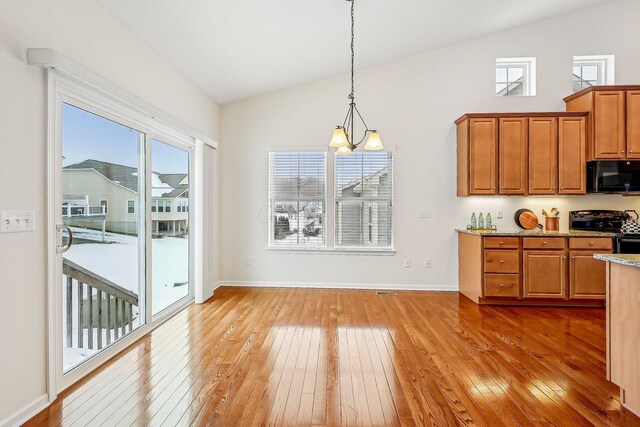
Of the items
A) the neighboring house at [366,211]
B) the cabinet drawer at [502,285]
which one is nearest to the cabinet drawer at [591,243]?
the cabinet drawer at [502,285]

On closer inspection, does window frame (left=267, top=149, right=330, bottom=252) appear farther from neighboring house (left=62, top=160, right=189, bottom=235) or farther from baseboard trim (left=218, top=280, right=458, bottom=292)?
neighboring house (left=62, top=160, right=189, bottom=235)

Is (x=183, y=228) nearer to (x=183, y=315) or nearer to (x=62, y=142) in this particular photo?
(x=183, y=315)

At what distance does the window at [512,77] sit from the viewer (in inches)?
195

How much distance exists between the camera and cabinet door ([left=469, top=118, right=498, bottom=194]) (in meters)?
4.51

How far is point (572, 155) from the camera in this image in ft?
14.5

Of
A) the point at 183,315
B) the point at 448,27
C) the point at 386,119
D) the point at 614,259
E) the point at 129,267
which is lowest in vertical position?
the point at 183,315

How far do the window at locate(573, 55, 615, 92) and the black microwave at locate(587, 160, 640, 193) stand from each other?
49.8 inches

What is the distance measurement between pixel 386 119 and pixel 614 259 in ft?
11.7

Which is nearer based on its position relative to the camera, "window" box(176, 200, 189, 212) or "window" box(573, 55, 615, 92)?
"window" box(176, 200, 189, 212)

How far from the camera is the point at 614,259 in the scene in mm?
2020

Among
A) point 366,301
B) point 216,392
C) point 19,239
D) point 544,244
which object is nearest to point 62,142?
point 19,239

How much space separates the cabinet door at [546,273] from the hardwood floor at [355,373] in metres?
0.31

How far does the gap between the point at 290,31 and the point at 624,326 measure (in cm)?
380

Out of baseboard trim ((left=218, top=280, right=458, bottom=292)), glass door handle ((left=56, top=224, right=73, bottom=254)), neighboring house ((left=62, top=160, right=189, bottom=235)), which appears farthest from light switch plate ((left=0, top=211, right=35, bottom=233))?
baseboard trim ((left=218, top=280, right=458, bottom=292))
